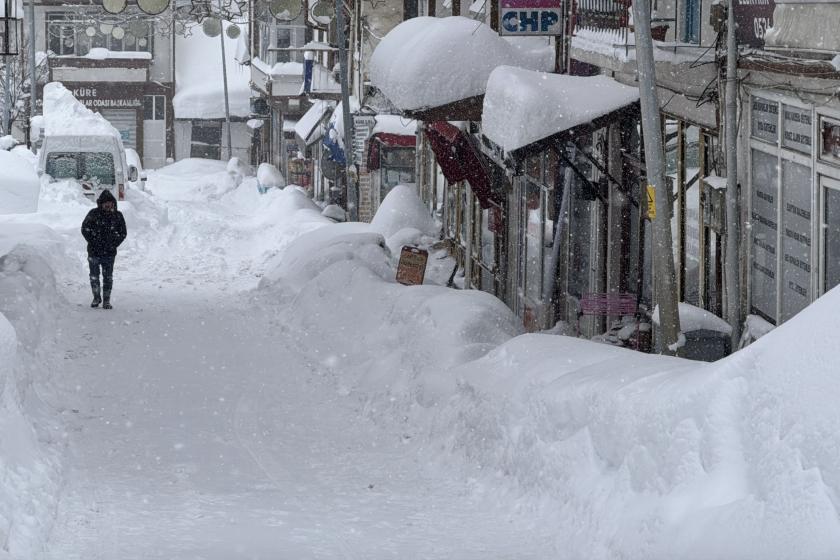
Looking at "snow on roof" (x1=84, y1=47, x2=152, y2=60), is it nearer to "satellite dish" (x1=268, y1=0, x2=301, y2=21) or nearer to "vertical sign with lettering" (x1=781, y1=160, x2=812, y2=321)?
"satellite dish" (x1=268, y1=0, x2=301, y2=21)

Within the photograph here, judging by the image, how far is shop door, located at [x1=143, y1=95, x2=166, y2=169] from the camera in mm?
62094

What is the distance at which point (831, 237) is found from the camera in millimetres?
9891

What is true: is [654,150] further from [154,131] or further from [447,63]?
[154,131]

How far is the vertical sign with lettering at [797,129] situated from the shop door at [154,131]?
53608mm

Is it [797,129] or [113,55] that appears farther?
[113,55]

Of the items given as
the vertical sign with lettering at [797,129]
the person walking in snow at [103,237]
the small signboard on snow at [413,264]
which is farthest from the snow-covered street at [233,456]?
the vertical sign with lettering at [797,129]

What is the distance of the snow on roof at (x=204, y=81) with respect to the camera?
6166cm

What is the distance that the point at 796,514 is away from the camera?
5.92 metres

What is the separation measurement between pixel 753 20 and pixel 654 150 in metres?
1.54

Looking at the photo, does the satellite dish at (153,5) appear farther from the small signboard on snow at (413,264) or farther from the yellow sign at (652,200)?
the yellow sign at (652,200)

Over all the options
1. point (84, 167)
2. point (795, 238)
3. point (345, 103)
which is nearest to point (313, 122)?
point (84, 167)

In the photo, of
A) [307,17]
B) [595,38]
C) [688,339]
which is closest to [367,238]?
[595,38]

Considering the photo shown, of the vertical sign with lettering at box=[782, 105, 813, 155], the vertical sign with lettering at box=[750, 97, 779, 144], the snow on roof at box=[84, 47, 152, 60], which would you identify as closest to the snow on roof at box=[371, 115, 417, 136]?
the vertical sign with lettering at box=[750, 97, 779, 144]

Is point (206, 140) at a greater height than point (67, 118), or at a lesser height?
lesser
